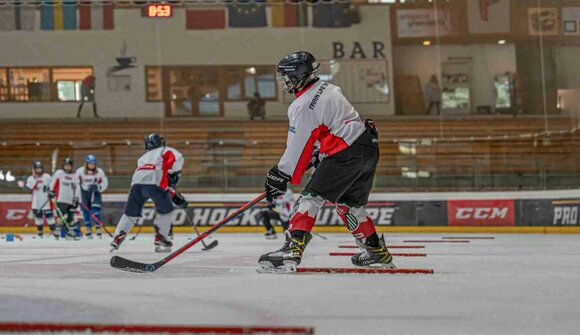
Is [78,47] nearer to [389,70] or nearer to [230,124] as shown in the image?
[230,124]

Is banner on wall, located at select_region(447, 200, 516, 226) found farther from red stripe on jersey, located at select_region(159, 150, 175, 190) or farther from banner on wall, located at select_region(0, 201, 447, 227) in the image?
red stripe on jersey, located at select_region(159, 150, 175, 190)

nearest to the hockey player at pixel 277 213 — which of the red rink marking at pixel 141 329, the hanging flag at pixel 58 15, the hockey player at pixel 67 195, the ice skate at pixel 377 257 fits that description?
the hockey player at pixel 67 195

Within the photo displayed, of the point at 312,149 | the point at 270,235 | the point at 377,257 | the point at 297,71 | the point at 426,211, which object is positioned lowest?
the point at 270,235

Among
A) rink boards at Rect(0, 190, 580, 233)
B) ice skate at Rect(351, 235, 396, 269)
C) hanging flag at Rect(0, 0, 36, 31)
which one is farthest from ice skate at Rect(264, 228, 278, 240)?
ice skate at Rect(351, 235, 396, 269)

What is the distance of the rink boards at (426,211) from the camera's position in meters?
10.5

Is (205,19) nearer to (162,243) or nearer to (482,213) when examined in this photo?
(482,213)

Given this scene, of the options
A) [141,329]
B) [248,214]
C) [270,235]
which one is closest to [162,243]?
[270,235]

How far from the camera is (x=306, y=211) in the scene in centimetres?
409

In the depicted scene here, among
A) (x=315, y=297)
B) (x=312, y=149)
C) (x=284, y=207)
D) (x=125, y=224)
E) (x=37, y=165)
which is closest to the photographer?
(x=315, y=297)

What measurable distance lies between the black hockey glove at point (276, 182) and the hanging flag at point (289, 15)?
8.69 meters

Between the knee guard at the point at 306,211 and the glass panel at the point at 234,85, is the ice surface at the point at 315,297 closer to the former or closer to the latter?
the knee guard at the point at 306,211

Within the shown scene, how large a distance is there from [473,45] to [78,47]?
6137mm

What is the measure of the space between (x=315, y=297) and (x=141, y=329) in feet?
3.13

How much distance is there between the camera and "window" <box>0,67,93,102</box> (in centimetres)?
1280
